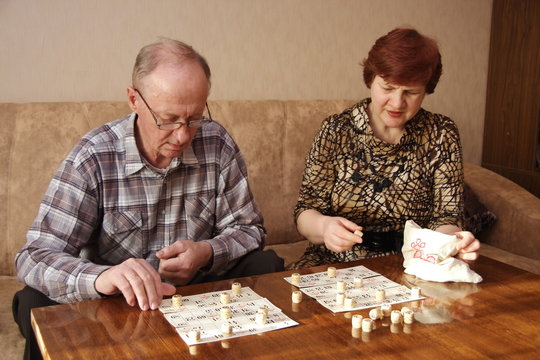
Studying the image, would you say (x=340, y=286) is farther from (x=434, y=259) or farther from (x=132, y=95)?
(x=132, y=95)

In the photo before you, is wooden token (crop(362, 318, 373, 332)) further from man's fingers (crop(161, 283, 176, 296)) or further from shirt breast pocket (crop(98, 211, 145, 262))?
shirt breast pocket (crop(98, 211, 145, 262))

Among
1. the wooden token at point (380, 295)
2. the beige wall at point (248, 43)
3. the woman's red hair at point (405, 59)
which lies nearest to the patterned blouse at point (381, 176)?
the woman's red hair at point (405, 59)

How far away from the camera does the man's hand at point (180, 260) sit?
1.44 metres

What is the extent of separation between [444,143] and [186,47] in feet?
2.99

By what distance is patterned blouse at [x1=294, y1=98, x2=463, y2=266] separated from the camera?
193 centimetres

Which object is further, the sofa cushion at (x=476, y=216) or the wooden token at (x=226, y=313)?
the sofa cushion at (x=476, y=216)

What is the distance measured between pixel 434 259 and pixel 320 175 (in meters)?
0.57

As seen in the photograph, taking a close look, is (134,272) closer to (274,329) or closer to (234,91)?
(274,329)

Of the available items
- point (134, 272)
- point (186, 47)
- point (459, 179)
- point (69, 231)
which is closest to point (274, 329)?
point (134, 272)

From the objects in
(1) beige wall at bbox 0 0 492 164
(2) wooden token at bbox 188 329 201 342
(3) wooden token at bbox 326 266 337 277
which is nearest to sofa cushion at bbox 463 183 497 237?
(1) beige wall at bbox 0 0 492 164

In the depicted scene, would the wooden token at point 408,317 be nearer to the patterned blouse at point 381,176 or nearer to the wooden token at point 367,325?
the wooden token at point 367,325

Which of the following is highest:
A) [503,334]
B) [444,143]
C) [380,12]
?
[380,12]

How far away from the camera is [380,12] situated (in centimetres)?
308

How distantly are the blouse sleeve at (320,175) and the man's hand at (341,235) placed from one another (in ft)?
0.89
